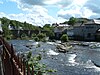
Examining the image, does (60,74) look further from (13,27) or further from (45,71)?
(13,27)

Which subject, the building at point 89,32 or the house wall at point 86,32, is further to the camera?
the house wall at point 86,32

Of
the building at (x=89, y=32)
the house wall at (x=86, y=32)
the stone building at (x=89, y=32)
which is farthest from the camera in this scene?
the house wall at (x=86, y=32)

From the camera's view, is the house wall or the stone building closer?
the stone building

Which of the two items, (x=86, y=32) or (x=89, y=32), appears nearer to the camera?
(x=89, y=32)

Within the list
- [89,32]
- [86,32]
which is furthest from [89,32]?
[86,32]

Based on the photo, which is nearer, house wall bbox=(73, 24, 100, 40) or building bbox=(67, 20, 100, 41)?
building bbox=(67, 20, 100, 41)

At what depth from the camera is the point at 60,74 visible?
34938 mm

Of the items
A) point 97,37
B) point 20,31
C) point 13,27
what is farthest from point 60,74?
point 13,27

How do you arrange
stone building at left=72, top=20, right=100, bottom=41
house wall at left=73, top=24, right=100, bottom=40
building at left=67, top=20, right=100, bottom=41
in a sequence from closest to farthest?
building at left=67, top=20, right=100, bottom=41, stone building at left=72, top=20, right=100, bottom=41, house wall at left=73, top=24, right=100, bottom=40

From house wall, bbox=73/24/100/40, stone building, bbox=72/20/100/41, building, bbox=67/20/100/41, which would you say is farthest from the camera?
house wall, bbox=73/24/100/40

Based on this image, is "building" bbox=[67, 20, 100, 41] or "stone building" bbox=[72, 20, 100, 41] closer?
"building" bbox=[67, 20, 100, 41]

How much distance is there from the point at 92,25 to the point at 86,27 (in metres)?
4.89

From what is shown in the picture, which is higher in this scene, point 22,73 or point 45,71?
point 22,73

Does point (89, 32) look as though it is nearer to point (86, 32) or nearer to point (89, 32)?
point (89, 32)
